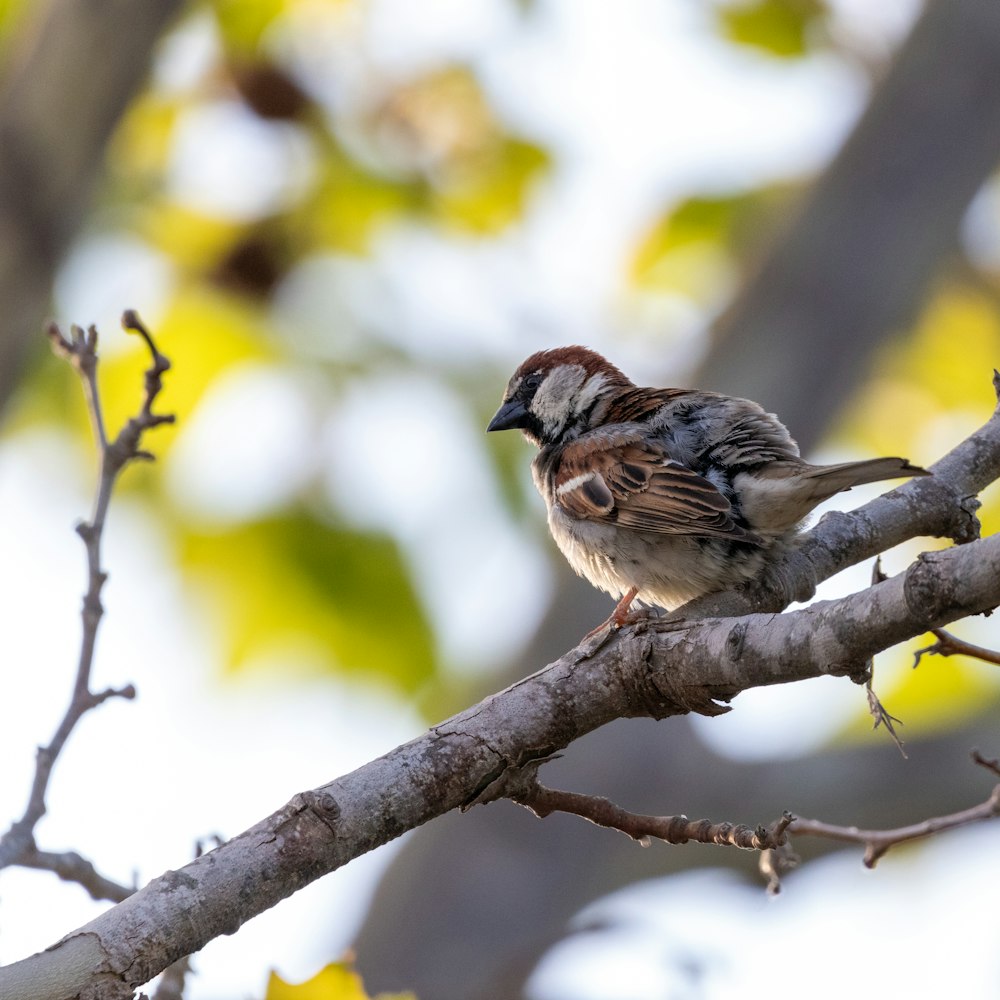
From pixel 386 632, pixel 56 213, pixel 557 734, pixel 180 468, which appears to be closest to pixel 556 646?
pixel 386 632

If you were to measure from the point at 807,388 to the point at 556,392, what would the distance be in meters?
2.26

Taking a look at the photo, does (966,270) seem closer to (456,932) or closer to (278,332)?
(278,332)

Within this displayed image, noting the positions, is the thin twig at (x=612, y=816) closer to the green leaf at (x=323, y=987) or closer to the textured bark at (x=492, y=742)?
the textured bark at (x=492, y=742)

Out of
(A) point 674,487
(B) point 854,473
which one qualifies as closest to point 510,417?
(A) point 674,487

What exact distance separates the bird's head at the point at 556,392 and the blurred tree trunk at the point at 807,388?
5.85 feet

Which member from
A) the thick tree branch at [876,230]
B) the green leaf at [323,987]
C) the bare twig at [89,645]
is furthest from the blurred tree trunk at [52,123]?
the thick tree branch at [876,230]

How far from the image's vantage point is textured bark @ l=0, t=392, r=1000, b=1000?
1.57 meters

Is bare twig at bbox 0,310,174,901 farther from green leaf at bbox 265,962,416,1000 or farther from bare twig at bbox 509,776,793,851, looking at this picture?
bare twig at bbox 509,776,793,851

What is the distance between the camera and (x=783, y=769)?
6180 millimetres

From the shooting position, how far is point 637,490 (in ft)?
10.9

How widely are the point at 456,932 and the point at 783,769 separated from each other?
171 centimetres

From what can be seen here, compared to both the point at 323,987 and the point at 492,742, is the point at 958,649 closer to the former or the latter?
the point at 492,742

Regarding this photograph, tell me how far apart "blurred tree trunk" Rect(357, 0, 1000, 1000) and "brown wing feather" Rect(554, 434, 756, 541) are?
2.29 metres

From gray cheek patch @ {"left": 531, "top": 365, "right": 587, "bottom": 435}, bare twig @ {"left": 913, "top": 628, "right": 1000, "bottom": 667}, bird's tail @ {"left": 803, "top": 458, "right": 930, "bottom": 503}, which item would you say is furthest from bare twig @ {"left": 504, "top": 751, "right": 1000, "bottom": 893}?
gray cheek patch @ {"left": 531, "top": 365, "right": 587, "bottom": 435}
